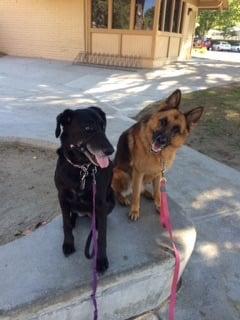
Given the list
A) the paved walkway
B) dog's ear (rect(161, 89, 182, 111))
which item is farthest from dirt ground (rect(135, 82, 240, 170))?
dog's ear (rect(161, 89, 182, 111))

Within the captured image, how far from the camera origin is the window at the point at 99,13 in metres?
15.4

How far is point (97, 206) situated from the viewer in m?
2.43

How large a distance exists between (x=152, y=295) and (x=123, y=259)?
35cm

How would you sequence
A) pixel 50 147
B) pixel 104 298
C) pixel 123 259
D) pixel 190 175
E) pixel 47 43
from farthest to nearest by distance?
pixel 47 43 < pixel 50 147 < pixel 190 175 < pixel 123 259 < pixel 104 298

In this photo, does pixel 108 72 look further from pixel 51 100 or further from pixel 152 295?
pixel 152 295

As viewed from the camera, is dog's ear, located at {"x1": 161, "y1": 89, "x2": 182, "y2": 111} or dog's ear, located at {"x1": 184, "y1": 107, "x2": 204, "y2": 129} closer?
dog's ear, located at {"x1": 184, "y1": 107, "x2": 204, "y2": 129}

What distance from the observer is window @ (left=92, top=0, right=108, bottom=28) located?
15.4 m

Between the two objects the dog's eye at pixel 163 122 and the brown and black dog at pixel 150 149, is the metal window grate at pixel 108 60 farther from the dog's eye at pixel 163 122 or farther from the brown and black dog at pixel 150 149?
the dog's eye at pixel 163 122

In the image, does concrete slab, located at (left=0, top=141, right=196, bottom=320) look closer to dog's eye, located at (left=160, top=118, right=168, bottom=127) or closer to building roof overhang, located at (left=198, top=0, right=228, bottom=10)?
dog's eye, located at (left=160, top=118, right=168, bottom=127)

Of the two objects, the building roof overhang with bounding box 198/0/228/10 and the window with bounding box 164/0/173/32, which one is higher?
the building roof overhang with bounding box 198/0/228/10

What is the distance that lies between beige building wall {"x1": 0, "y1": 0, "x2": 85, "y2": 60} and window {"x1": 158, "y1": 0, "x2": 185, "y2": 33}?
3.59 meters

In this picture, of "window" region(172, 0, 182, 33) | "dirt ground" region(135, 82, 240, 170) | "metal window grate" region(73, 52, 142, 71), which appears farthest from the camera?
"window" region(172, 0, 182, 33)

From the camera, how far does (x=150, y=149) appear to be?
301 cm

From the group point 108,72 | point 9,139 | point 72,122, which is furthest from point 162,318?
point 108,72
